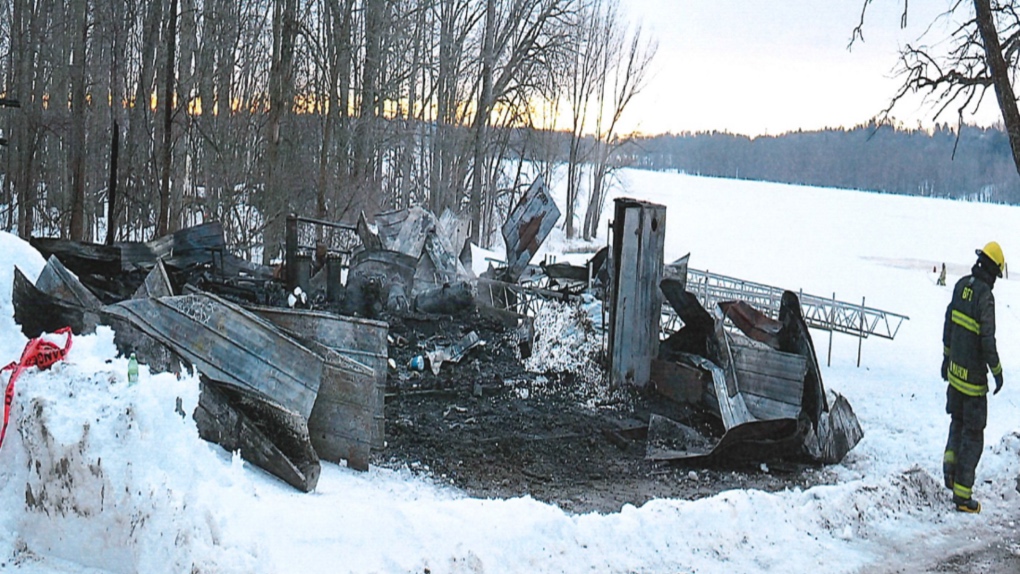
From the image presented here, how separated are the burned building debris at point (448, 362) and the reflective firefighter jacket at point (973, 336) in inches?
58.0

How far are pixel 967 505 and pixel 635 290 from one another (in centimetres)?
420

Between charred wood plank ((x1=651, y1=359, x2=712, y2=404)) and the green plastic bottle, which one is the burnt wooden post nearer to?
charred wood plank ((x1=651, y1=359, x2=712, y2=404))

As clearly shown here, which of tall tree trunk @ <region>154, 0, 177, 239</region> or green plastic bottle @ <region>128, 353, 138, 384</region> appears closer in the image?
green plastic bottle @ <region>128, 353, 138, 384</region>

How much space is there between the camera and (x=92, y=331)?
18.9ft

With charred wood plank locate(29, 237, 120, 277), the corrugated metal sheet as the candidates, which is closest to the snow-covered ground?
charred wood plank locate(29, 237, 120, 277)

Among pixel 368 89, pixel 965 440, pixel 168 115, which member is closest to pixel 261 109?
pixel 368 89

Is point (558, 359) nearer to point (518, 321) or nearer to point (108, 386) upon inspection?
point (518, 321)

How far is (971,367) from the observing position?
638 cm

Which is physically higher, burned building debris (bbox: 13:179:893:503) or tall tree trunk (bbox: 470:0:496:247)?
tall tree trunk (bbox: 470:0:496:247)

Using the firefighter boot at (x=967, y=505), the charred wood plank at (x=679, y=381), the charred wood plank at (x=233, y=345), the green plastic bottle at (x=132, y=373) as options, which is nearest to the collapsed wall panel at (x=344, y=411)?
the charred wood plank at (x=233, y=345)

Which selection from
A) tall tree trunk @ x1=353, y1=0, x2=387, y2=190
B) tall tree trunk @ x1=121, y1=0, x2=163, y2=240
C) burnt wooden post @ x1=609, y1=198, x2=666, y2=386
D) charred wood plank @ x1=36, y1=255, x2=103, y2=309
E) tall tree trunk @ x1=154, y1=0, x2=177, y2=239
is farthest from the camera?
tall tree trunk @ x1=353, y1=0, x2=387, y2=190

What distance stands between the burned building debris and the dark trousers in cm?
128

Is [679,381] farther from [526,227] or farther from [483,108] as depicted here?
[483,108]

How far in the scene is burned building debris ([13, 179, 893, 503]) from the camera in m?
5.86
